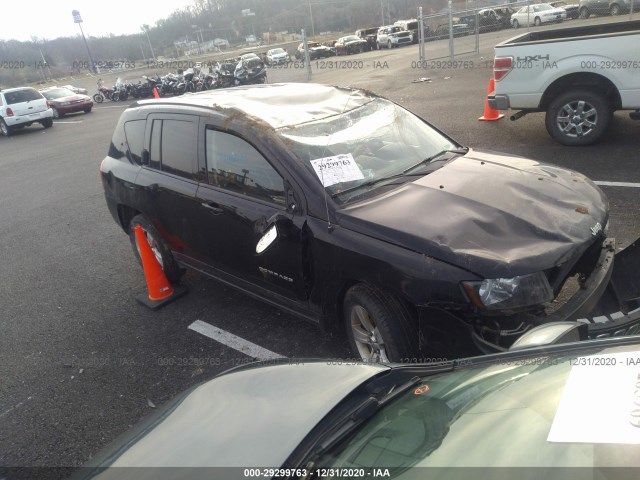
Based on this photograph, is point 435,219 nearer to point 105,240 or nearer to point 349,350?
point 349,350

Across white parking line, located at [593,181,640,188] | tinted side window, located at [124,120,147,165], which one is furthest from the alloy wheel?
white parking line, located at [593,181,640,188]

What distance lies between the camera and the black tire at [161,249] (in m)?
4.73

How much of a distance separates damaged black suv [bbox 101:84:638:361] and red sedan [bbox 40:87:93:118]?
20.5m

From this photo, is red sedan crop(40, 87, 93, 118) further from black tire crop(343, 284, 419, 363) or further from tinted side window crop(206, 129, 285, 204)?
black tire crop(343, 284, 419, 363)

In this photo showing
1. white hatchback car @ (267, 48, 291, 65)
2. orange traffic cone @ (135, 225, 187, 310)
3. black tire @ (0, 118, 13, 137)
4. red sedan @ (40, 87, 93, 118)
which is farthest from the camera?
white hatchback car @ (267, 48, 291, 65)

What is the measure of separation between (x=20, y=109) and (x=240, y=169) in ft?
62.9

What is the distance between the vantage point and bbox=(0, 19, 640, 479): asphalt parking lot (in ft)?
11.2

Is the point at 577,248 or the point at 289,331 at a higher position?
the point at 577,248

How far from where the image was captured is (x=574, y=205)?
10.2ft

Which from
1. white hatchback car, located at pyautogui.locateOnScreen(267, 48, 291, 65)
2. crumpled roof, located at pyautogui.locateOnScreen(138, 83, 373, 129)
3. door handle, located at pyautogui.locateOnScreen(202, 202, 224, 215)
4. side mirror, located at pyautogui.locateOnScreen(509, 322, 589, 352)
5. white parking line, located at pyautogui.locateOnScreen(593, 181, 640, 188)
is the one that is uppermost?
crumpled roof, located at pyautogui.locateOnScreen(138, 83, 373, 129)

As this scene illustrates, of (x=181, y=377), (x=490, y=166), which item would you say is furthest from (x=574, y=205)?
(x=181, y=377)

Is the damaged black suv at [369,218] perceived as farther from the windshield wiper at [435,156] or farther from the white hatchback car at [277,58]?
the white hatchback car at [277,58]

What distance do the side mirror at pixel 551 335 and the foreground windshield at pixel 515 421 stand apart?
0.18 m

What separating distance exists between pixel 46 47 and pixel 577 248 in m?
64.2
